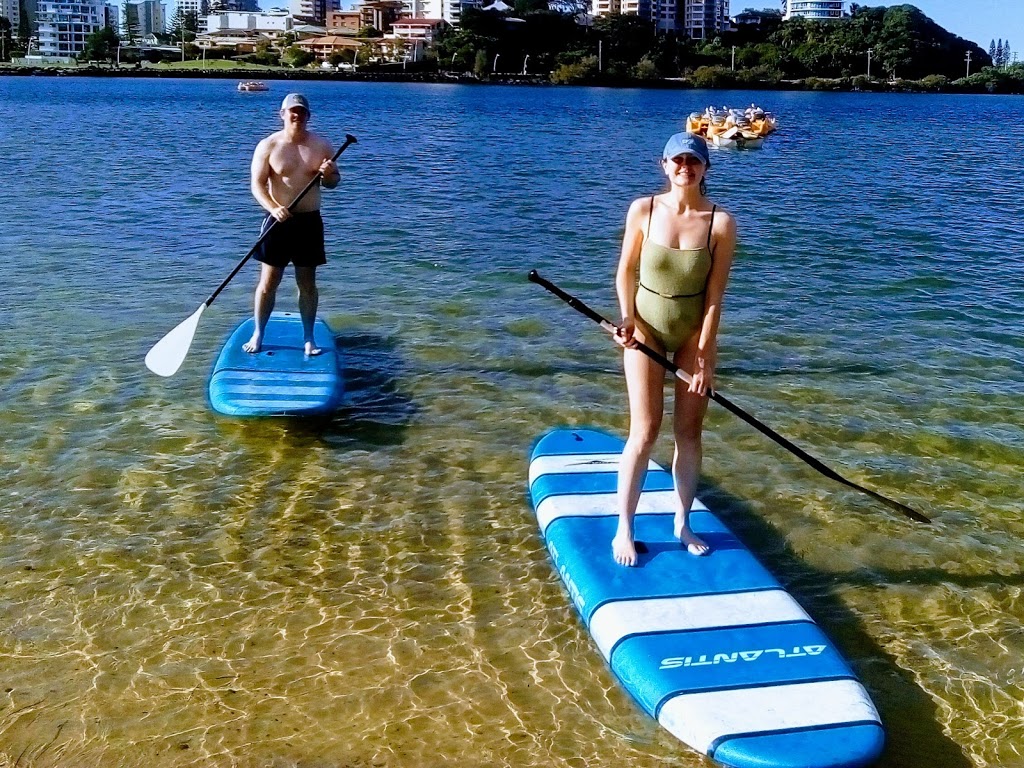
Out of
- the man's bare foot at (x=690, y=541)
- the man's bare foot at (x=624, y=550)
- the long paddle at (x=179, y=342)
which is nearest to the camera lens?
the man's bare foot at (x=624, y=550)

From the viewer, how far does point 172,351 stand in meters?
9.30

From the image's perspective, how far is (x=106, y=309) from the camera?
12.6 meters

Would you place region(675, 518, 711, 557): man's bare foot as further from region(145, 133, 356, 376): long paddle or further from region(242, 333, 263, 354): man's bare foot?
region(242, 333, 263, 354): man's bare foot

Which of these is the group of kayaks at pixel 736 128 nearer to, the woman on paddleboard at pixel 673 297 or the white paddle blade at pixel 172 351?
the white paddle blade at pixel 172 351

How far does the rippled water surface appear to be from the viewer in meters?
5.25

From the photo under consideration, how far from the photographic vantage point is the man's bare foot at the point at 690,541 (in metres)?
6.05

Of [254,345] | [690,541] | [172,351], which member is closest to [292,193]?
[254,345]

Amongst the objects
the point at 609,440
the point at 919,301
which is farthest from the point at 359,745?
the point at 919,301

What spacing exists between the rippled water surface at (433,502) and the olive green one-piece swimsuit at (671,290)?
1.81 m

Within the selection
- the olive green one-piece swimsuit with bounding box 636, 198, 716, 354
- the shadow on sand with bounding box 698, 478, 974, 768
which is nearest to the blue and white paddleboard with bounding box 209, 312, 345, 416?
the shadow on sand with bounding box 698, 478, 974, 768

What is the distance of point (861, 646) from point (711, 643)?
4.27ft

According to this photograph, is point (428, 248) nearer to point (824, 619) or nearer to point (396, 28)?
point (824, 619)

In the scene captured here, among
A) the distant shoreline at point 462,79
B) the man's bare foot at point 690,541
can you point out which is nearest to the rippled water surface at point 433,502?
the man's bare foot at point 690,541

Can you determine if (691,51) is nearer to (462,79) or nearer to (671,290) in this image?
(462,79)
